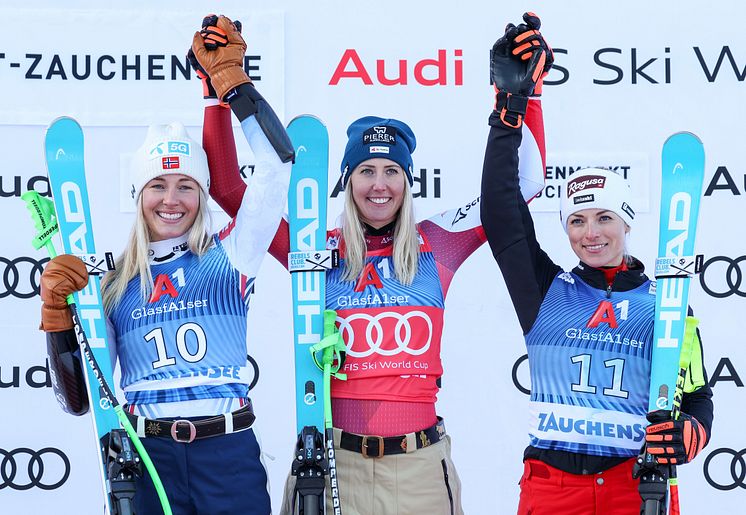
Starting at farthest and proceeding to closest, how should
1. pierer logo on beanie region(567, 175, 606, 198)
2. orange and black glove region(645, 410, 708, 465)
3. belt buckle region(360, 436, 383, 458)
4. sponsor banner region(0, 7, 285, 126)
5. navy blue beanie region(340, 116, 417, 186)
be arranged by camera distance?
sponsor banner region(0, 7, 285, 126), navy blue beanie region(340, 116, 417, 186), pierer logo on beanie region(567, 175, 606, 198), belt buckle region(360, 436, 383, 458), orange and black glove region(645, 410, 708, 465)

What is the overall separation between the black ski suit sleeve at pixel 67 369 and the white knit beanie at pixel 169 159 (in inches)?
19.5

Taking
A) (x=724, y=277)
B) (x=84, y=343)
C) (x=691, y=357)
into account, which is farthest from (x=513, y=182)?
(x=724, y=277)

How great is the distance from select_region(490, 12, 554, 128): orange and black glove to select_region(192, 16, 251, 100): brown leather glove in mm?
783

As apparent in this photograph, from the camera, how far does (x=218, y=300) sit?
2.92m

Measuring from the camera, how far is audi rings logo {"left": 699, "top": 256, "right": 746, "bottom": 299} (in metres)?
4.18

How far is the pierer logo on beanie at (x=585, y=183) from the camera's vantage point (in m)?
3.02

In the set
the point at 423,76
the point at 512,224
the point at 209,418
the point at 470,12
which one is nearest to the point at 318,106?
the point at 423,76

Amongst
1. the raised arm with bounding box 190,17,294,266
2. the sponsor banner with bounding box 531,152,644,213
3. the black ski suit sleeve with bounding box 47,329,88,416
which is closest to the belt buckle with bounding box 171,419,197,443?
the black ski suit sleeve with bounding box 47,329,88,416

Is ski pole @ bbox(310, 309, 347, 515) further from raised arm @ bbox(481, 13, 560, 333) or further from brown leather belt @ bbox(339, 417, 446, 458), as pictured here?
raised arm @ bbox(481, 13, 560, 333)

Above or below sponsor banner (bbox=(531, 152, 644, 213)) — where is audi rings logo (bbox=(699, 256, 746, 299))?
below

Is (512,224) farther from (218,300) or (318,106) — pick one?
(318,106)

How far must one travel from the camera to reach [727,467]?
13.8 ft

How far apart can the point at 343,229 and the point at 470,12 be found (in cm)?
146

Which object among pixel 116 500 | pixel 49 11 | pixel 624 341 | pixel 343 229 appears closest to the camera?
pixel 116 500
